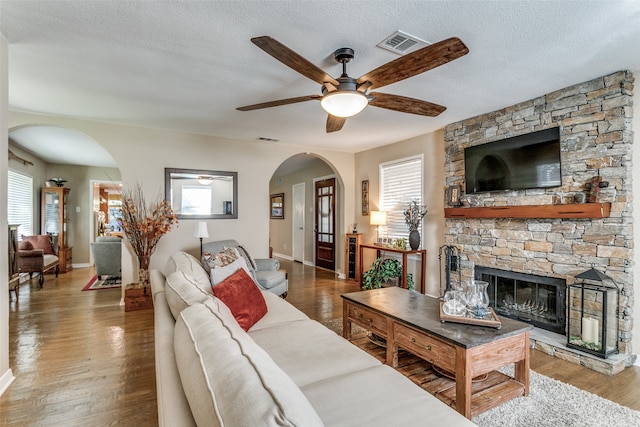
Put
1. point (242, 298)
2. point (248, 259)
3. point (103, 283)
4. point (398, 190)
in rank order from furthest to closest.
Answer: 1. point (103, 283)
2. point (398, 190)
3. point (248, 259)
4. point (242, 298)

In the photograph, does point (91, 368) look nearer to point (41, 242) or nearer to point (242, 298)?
point (242, 298)

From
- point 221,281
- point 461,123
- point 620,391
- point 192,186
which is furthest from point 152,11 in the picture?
point 620,391

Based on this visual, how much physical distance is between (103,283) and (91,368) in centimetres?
374

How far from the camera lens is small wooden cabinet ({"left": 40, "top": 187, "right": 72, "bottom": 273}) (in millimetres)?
6945

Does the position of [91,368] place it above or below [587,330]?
below

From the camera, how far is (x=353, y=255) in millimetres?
6121

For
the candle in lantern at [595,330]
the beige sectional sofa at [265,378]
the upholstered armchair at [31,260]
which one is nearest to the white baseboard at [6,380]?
the beige sectional sofa at [265,378]

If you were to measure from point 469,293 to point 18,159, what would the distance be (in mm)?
7445

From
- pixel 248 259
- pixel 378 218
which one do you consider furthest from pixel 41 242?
pixel 378 218

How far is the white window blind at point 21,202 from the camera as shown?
18.7 ft

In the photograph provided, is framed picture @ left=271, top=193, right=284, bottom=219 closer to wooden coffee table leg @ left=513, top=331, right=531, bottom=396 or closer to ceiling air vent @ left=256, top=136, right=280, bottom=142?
ceiling air vent @ left=256, top=136, right=280, bottom=142

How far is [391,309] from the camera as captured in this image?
99.3 inches

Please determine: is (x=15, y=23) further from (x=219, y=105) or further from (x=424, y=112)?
(x=424, y=112)

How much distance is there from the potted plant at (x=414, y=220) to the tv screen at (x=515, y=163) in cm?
86
